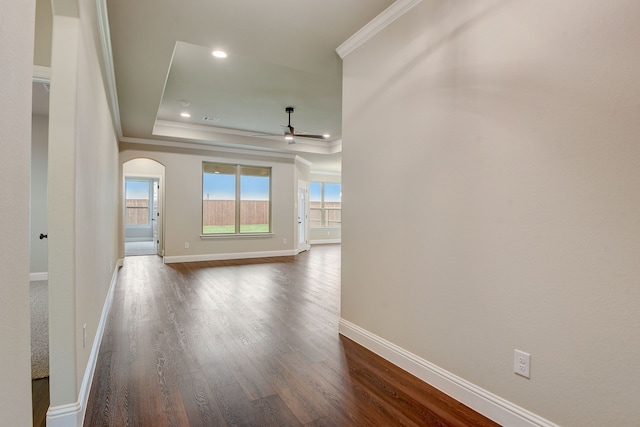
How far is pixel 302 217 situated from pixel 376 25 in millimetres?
6985

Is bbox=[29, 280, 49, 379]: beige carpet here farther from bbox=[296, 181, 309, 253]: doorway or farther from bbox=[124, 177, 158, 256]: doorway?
bbox=[124, 177, 158, 256]: doorway

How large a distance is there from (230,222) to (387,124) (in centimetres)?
597

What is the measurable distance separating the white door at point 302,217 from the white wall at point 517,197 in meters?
6.51

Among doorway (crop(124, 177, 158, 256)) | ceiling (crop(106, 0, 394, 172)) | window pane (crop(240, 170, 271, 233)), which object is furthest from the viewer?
doorway (crop(124, 177, 158, 256))

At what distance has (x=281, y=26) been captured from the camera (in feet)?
8.57

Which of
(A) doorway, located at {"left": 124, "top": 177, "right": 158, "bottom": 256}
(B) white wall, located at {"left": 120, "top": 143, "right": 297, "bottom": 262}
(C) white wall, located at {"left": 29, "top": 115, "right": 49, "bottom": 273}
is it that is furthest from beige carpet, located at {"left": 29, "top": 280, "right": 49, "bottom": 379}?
(A) doorway, located at {"left": 124, "top": 177, "right": 158, "bottom": 256}

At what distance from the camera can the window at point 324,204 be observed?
11.4 meters

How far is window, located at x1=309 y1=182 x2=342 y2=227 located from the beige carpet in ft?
26.3

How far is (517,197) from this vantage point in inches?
66.1

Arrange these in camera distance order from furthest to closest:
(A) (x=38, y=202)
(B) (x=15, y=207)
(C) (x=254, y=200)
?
(C) (x=254, y=200) < (A) (x=38, y=202) < (B) (x=15, y=207)

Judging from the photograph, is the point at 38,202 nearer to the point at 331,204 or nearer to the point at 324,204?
the point at 324,204

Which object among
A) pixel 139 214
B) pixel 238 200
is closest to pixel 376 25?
pixel 238 200

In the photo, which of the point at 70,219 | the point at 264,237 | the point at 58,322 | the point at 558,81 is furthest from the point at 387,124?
the point at 264,237

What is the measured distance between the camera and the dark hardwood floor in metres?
1.81
